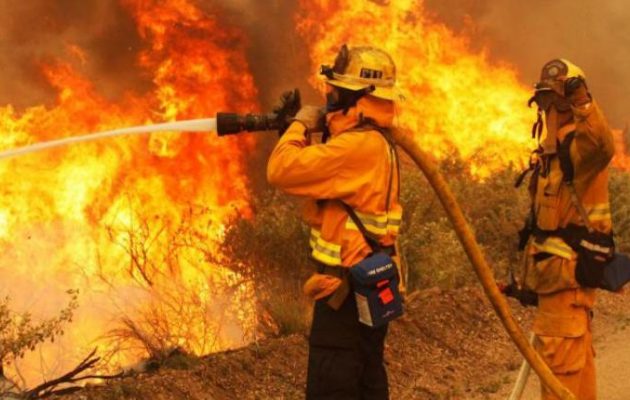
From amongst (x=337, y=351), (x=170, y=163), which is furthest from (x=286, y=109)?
(x=170, y=163)

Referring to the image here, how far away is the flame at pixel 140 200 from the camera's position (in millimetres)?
6160

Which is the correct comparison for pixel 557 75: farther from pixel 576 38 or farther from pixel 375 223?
pixel 576 38

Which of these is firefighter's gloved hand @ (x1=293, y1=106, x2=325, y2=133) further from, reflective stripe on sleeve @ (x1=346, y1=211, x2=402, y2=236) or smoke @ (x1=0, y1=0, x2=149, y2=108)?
smoke @ (x1=0, y1=0, x2=149, y2=108)

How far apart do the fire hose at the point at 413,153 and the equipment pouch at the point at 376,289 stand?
0.63 metres

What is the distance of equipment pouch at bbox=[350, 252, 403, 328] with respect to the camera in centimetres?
339

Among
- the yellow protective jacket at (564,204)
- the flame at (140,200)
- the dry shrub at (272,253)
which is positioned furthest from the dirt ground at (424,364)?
the yellow protective jacket at (564,204)

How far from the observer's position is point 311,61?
14.1m

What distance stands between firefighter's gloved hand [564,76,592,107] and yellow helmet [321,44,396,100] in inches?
37.6

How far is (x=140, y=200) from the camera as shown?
9.41 metres

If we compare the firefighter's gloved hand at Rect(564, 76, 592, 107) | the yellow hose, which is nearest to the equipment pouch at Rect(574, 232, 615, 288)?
the yellow hose

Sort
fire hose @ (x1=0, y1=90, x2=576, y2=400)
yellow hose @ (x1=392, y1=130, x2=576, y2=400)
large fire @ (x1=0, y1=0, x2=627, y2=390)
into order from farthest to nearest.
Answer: large fire @ (x1=0, y1=0, x2=627, y2=390) < yellow hose @ (x1=392, y1=130, x2=576, y2=400) < fire hose @ (x1=0, y1=90, x2=576, y2=400)

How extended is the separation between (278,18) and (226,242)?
7401 millimetres

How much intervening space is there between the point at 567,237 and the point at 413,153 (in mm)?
978

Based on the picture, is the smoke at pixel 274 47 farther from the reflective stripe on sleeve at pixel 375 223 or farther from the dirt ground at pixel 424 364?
the reflective stripe on sleeve at pixel 375 223
